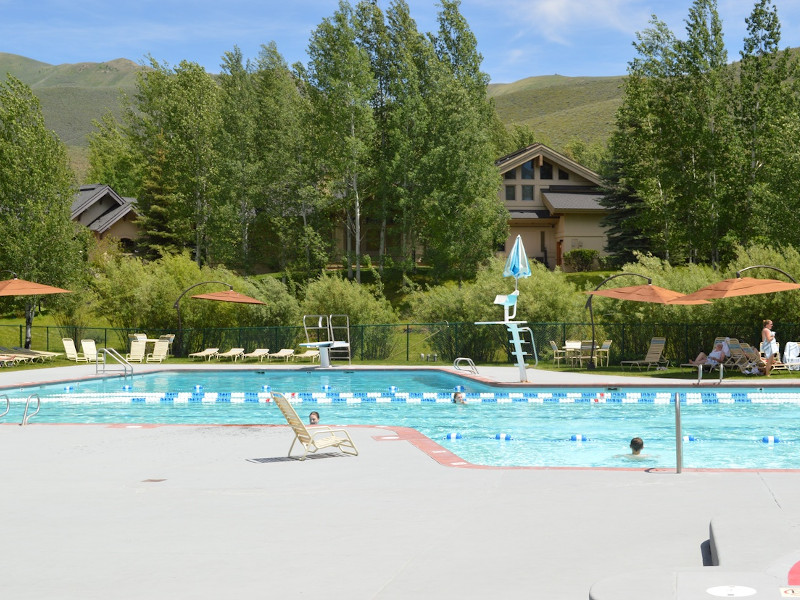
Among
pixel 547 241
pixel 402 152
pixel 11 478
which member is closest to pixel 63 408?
pixel 11 478

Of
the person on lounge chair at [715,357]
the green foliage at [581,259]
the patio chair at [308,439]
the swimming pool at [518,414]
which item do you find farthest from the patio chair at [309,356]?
the green foliage at [581,259]

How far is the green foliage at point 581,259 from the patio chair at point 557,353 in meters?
24.9

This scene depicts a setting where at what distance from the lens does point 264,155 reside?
166 ft

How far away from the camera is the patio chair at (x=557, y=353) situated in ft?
90.3

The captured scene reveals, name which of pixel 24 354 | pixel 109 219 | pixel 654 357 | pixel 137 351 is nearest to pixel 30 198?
pixel 24 354

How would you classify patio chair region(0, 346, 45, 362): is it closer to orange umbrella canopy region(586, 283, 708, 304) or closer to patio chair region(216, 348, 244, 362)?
patio chair region(216, 348, 244, 362)

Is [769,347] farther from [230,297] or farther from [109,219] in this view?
[109,219]

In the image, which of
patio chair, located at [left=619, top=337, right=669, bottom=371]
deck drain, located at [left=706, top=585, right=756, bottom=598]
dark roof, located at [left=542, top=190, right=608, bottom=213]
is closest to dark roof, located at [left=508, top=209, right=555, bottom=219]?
dark roof, located at [left=542, top=190, right=608, bottom=213]

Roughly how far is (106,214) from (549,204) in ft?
97.5

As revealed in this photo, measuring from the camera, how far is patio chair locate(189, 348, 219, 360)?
101 ft

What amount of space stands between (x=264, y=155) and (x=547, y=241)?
19.6 meters

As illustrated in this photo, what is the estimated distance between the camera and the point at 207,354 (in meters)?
30.9

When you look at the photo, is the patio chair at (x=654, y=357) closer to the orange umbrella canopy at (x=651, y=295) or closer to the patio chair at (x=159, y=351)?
the orange umbrella canopy at (x=651, y=295)

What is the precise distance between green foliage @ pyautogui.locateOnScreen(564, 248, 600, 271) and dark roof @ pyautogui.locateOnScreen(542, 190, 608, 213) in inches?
112
